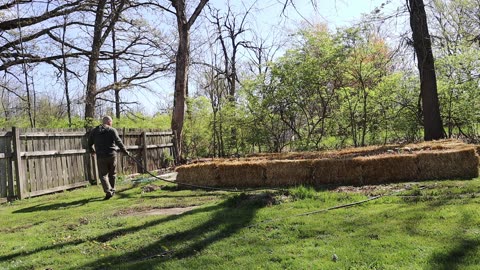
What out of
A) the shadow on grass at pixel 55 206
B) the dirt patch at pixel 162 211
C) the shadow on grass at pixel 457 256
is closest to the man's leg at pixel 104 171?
the shadow on grass at pixel 55 206

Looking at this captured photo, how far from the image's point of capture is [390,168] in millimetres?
8328

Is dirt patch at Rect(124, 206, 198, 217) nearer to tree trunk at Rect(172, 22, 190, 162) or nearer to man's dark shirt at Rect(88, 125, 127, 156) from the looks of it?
man's dark shirt at Rect(88, 125, 127, 156)

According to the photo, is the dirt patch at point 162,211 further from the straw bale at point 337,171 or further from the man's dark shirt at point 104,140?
the straw bale at point 337,171

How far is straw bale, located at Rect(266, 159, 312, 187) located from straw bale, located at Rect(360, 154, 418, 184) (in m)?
1.19

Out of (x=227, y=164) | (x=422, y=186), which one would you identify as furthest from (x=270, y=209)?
(x=227, y=164)

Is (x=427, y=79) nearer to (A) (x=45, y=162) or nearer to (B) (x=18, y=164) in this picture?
(A) (x=45, y=162)

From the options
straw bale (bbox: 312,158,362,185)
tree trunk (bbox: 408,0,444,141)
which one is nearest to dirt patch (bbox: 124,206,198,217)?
straw bale (bbox: 312,158,362,185)

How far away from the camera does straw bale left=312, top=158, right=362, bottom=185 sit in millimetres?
8477

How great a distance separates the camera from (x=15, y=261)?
4.76 meters

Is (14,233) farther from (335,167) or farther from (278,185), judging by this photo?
(335,167)

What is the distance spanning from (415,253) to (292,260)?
1.14m

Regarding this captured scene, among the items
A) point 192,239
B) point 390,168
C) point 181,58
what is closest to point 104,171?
point 192,239

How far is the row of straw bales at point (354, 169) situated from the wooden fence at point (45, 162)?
14.0 ft

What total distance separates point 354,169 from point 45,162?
7705 mm
